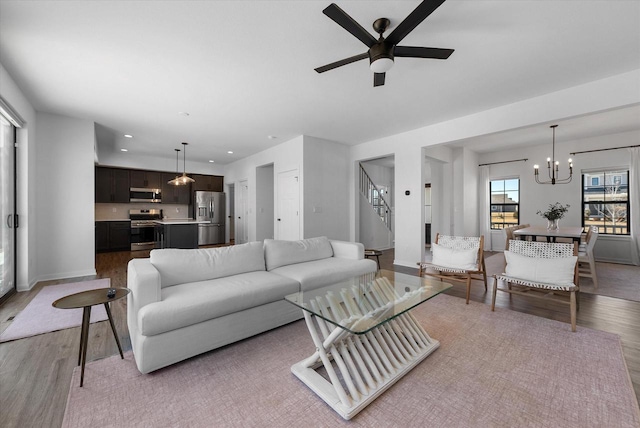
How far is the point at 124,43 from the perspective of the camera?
243 cm

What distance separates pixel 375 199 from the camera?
309 inches

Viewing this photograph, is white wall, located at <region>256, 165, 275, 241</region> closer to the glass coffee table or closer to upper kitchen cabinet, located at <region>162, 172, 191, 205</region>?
upper kitchen cabinet, located at <region>162, 172, 191, 205</region>

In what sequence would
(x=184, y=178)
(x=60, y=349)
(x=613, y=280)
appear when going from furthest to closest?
(x=184, y=178) < (x=613, y=280) < (x=60, y=349)

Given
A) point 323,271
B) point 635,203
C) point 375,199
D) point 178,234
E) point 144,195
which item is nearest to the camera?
point 323,271

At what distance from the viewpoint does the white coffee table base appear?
1553mm

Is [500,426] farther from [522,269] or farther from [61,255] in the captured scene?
[61,255]

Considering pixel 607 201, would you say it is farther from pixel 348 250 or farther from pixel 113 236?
pixel 113 236

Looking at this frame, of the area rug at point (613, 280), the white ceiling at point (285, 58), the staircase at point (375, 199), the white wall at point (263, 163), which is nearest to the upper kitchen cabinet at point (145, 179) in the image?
the white wall at point (263, 163)

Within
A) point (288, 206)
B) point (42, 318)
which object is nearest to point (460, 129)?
point (288, 206)

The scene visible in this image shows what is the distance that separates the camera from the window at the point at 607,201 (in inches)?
225

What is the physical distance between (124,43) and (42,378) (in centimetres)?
265

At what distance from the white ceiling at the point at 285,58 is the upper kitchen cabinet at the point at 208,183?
3953 mm

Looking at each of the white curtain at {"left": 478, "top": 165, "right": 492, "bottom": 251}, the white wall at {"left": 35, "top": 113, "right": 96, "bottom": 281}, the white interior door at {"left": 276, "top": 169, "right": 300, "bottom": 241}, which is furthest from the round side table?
the white curtain at {"left": 478, "top": 165, "right": 492, "bottom": 251}

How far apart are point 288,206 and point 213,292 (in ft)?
12.5
